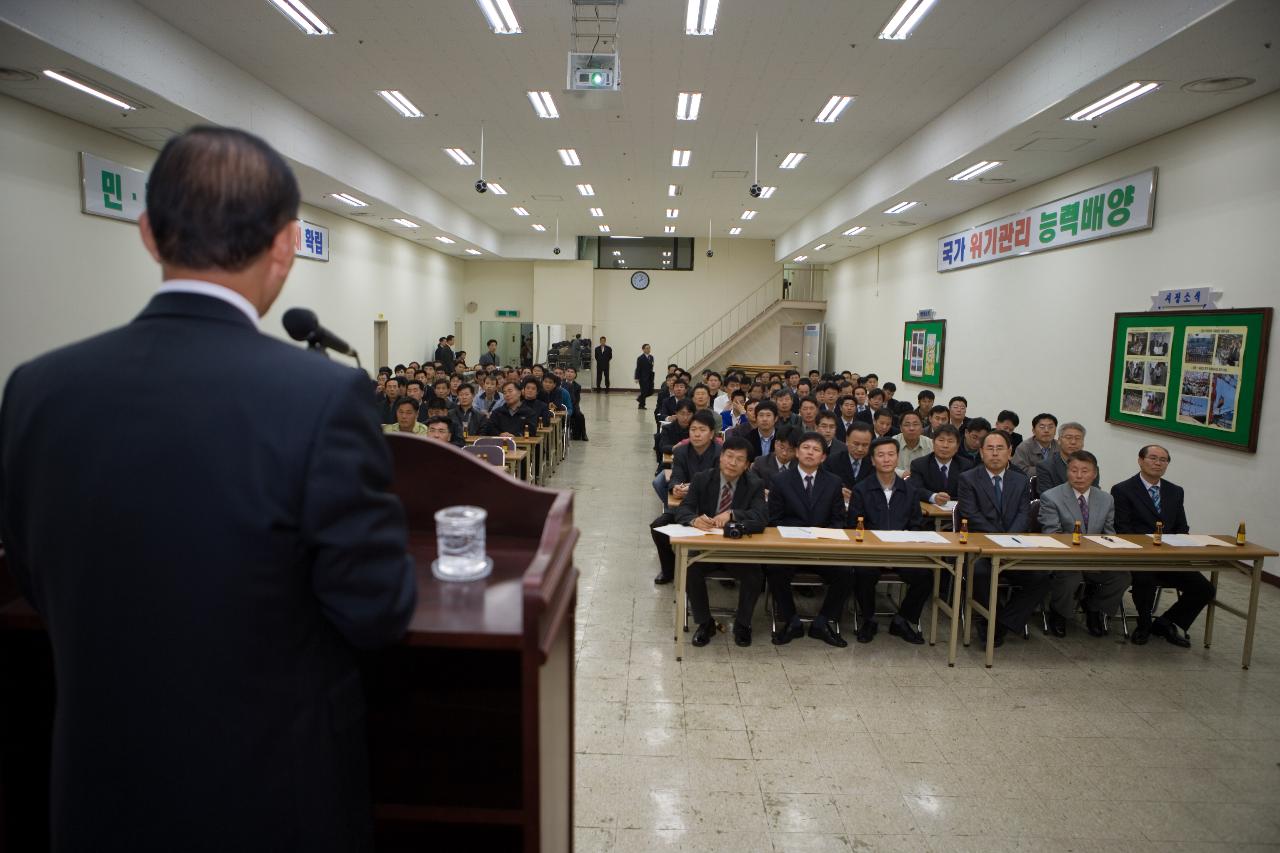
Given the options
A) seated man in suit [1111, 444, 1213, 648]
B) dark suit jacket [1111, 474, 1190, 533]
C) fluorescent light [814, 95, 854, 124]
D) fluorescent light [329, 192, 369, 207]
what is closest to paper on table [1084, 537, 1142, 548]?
seated man in suit [1111, 444, 1213, 648]

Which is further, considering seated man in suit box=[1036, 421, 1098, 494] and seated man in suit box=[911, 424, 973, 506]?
seated man in suit box=[1036, 421, 1098, 494]

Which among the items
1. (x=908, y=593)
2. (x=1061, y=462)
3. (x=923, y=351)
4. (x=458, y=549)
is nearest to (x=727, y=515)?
(x=908, y=593)

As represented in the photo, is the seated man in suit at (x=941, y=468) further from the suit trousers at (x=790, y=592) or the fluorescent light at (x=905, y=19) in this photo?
the fluorescent light at (x=905, y=19)

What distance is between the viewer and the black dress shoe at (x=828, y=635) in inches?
188

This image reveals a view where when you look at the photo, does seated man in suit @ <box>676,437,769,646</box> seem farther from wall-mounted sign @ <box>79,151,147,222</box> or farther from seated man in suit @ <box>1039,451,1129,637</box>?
wall-mounted sign @ <box>79,151,147,222</box>

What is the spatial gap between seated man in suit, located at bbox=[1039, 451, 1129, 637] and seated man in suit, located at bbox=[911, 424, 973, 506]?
96 cm

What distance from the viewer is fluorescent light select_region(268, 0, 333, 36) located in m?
6.43

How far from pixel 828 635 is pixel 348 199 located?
1067cm

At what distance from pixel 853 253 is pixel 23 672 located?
19.1 meters

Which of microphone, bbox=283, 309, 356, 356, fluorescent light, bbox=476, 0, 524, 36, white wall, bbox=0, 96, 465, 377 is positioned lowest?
microphone, bbox=283, 309, 356, 356

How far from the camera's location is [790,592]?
497 centimetres

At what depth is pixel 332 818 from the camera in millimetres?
1014

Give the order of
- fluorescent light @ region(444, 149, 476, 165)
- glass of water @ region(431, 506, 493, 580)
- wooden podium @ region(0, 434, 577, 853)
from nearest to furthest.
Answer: wooden podium @ region(0, 434, 577, 853)
glass of water @ region(431, 506, 493, 580)
fluorescent light @ region(444, 149, 476, 165)

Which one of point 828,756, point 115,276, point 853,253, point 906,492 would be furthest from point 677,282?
point 828,756
